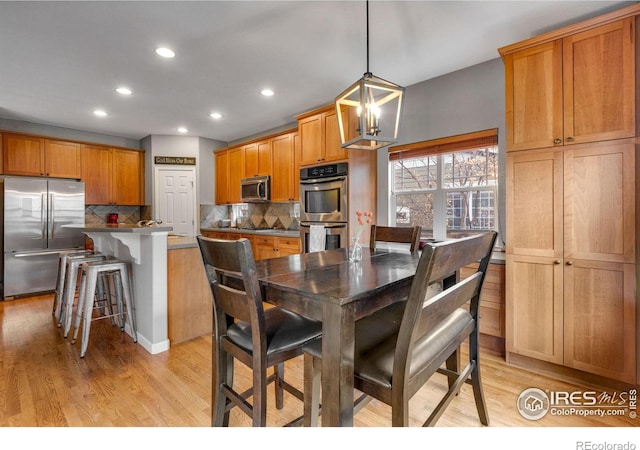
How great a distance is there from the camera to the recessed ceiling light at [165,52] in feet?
8.54

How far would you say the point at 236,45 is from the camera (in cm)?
257

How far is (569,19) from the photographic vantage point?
2.22 m

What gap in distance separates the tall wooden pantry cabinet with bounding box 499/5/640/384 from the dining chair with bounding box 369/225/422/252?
27.5 inches

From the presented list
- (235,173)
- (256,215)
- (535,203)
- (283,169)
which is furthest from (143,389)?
(235,173)

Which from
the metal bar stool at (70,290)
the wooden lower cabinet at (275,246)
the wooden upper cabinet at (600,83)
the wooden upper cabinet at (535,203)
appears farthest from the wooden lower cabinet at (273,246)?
the wooden upper cabinet at (600,83)

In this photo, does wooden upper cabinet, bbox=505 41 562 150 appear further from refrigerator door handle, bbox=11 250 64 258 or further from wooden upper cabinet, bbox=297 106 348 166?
refrigerator door handle, bbox=11 250 64 258

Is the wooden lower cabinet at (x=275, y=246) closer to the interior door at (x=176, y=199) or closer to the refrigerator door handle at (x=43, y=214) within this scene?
the interior door at (x=176, y=199)

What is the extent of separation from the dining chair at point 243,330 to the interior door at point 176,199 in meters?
4.43

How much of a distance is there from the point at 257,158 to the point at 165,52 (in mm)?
2429

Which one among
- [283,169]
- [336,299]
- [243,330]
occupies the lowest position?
[243,330]

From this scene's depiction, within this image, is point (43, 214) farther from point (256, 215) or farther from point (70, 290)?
point (256, 215)

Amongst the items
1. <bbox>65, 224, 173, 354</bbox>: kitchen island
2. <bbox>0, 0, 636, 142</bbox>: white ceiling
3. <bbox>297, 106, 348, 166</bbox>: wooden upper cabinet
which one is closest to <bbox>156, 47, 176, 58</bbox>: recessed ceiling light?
<bbox>0, 0, 636, 142</bbox>: white ceiling

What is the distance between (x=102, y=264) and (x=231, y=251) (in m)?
2.16

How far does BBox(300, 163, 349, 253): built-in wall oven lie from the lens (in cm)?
351
